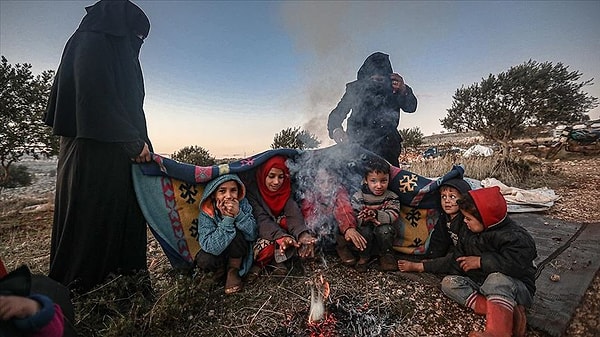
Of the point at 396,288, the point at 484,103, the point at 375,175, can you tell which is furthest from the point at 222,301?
the point at 484,103

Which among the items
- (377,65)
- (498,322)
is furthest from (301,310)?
(377,65)

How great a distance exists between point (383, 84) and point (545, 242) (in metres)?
2.98

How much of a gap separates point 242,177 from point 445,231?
2219 mm

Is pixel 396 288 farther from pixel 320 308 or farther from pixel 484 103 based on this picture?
pixel 484 103

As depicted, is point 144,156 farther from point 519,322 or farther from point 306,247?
point 519,322

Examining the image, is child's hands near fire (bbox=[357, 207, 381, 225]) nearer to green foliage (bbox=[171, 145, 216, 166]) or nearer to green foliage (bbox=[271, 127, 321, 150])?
green foliage (bbox=[271, 127, 321, 150])

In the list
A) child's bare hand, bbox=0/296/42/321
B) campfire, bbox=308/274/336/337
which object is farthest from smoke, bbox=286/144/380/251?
child's bare hand, bbox=0/296/42/321

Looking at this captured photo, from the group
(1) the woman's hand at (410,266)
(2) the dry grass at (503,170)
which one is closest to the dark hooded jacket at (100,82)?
(1) the woman's hand at (410,266)

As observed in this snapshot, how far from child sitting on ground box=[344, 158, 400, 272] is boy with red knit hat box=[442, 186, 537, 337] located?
0.68 m

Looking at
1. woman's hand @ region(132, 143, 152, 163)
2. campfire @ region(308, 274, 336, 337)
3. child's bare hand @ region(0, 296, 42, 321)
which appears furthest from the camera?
woman's hand @ region(132, 143, 152, 163)

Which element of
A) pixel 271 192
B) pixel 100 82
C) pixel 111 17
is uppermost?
pixel 111 17

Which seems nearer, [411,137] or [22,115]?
[22,115]

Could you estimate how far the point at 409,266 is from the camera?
2.81m

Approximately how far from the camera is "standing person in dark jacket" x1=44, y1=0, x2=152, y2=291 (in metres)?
2.14
